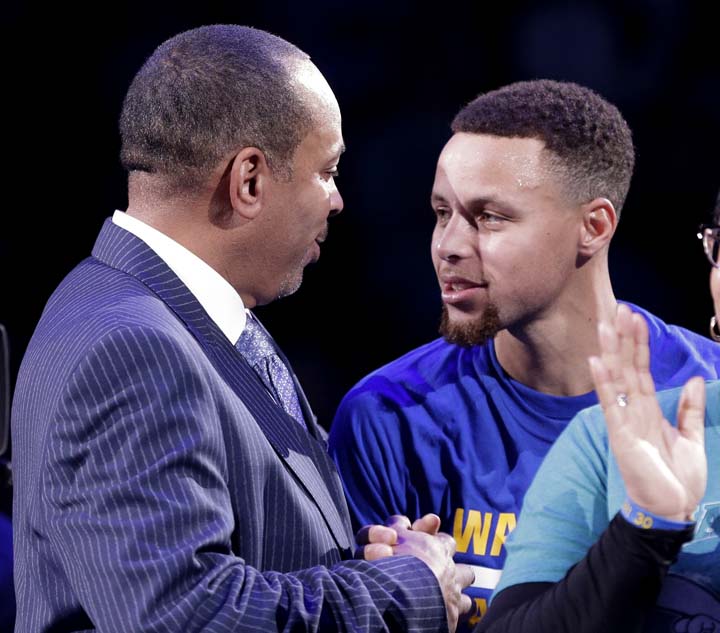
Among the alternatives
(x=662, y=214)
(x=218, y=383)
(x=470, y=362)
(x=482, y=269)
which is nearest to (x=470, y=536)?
(x=470, y=362)

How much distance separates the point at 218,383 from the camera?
145cm

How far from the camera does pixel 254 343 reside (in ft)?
6.19

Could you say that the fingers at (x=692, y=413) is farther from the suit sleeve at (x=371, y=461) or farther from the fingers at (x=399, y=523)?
the suit sleeve at (x=371, y=461)

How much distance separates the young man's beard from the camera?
211cm

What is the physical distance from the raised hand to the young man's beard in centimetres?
89

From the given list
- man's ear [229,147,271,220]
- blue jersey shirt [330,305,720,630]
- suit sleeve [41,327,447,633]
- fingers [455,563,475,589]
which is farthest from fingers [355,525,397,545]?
man's ear [229,147,271,220]

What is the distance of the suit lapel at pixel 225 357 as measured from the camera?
5.03ft

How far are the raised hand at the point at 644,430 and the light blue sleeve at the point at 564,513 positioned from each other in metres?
0.15

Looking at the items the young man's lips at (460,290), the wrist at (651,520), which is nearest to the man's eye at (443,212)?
the young man's lips at (460,290)

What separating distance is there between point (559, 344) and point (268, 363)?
58cm

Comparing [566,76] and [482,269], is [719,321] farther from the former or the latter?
[566,76]

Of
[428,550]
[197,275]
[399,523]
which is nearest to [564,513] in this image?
[428,550]

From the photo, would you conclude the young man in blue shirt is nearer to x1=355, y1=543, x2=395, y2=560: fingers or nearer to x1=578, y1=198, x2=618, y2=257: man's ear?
x1=578, y1=198, x2=618, y2=257: man's ear

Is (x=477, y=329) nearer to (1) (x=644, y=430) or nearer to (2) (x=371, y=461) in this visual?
(2) (x=371, y=461)
